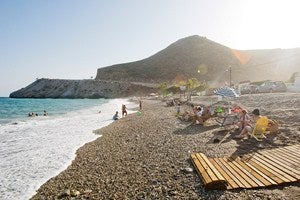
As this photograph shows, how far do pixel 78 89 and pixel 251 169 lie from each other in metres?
138

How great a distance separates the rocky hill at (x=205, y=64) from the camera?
143 metres

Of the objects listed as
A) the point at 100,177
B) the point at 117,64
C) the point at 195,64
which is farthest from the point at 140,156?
the point at 117,64

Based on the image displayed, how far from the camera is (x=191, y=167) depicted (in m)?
9.96

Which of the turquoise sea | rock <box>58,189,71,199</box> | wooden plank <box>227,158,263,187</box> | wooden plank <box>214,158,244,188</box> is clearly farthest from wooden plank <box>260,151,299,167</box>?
the turquoise sea

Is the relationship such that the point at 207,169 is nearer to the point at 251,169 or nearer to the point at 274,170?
the point at 251,169

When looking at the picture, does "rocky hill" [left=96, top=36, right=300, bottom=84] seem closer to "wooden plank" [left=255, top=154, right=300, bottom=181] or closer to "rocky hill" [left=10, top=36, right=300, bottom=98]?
"rocky hill" [left=10, top=36, right=300, bottom=98]

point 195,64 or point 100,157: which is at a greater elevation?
point 195,64

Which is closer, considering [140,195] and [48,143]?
[140,195]

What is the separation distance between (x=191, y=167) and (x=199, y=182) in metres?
1.48

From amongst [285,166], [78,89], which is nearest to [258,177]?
[285,166]

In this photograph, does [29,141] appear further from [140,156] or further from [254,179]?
[254,179]

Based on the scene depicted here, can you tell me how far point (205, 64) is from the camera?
156m

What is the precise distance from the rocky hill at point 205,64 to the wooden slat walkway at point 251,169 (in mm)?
124172

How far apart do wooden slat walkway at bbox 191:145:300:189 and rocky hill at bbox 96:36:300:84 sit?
4889 inches
